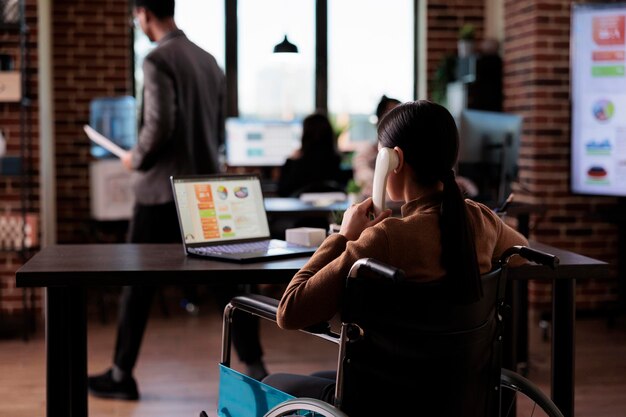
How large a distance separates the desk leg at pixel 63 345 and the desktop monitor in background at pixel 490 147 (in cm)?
238

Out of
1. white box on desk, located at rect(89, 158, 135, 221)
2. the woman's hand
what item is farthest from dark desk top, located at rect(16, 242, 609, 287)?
white box on desk, located at rect(89, 158, 135, 221)

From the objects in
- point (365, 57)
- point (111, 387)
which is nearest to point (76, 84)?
point (365, 57)

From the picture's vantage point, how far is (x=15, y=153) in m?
5.38

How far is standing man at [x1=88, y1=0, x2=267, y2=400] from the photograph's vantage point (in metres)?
3.71

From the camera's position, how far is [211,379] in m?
4.11

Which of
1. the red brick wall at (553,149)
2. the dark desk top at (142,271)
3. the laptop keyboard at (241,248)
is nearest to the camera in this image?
the dark desk top at (142,271)

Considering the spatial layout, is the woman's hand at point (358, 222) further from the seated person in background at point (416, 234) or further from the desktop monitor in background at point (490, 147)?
the desktop monitor in background at point (490, 147)

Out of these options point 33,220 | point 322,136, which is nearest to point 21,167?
point 33,220

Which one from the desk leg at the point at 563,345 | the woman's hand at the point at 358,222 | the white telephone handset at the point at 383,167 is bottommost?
the desk leg at the point at 563,345

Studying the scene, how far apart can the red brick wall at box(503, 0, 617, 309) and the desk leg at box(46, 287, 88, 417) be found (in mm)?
3525

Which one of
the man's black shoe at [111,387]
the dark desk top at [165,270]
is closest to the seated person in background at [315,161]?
the man's black shoe at [111,387]

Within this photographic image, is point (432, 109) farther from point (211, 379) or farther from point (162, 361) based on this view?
point (162, 361)

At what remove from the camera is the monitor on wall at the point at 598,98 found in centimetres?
512

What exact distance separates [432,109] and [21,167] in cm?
375
